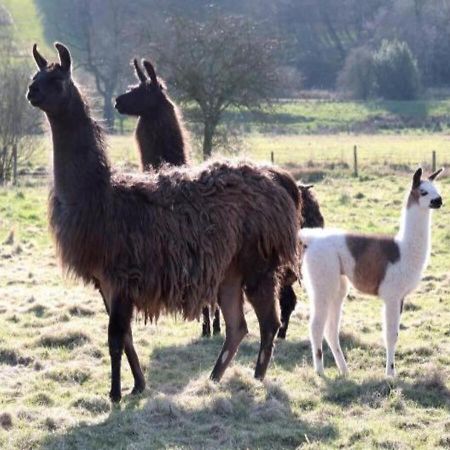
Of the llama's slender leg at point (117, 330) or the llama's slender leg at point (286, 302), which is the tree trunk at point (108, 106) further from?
the llama's slender leg at point (117, 330)

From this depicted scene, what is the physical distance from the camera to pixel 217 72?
2769 centimetres

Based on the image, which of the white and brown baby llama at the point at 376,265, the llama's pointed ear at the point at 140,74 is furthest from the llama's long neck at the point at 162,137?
the white and brown baby llama at the point at 376,265

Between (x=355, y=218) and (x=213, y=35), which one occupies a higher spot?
(x=213, y=35)

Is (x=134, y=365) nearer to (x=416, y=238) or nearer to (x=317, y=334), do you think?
(x=317, y=334)

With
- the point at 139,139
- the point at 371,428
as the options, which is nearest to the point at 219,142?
the point at 139,139

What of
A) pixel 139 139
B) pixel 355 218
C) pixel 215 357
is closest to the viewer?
pixel 215 357

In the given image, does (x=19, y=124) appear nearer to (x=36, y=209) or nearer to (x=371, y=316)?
(x=36, y=209)

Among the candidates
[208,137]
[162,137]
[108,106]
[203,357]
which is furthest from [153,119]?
[108,106]

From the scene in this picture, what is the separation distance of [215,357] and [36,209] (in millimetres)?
12107

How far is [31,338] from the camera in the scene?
29.7 ft

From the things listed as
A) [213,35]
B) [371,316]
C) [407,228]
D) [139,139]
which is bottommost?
[371,316]

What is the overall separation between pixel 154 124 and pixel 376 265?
327cm

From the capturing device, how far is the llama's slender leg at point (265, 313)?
7.49 metres

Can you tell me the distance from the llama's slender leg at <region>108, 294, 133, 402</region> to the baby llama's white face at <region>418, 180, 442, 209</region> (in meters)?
2.66
